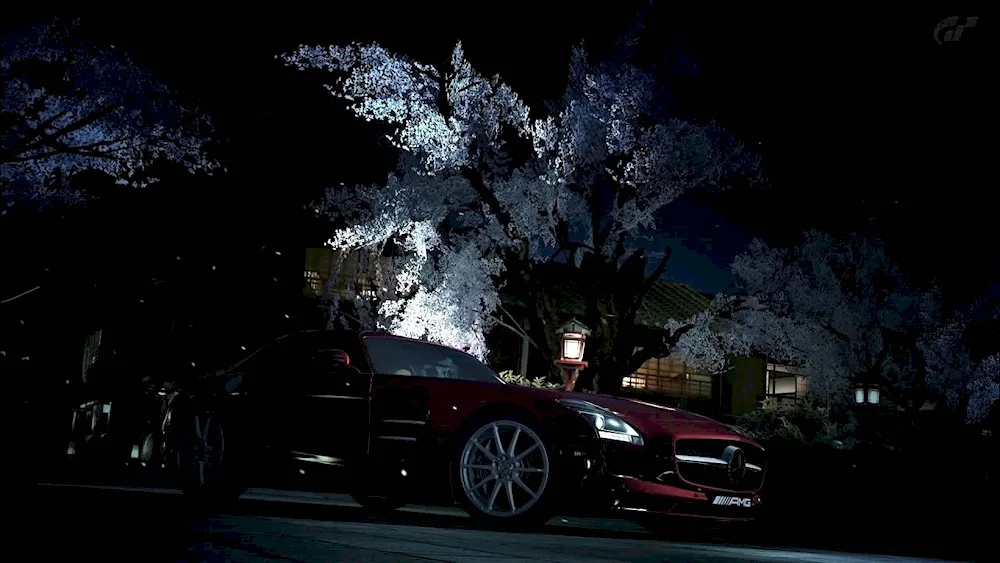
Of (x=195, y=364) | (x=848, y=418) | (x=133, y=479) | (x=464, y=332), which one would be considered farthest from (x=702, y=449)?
(x=195, y=364)

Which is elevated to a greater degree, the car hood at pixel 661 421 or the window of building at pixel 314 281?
the window of building at pixel 314 281

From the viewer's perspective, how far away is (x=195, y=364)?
30.4 metres

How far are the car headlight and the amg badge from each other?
843 mm

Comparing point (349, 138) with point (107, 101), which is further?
point (349, 138)

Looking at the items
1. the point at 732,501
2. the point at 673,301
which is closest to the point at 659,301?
the point at 673,301

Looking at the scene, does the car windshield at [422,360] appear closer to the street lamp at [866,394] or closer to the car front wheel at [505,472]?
the car front wheel at [505,472]

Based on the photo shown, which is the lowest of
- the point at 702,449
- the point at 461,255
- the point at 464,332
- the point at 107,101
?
the point at 702,449

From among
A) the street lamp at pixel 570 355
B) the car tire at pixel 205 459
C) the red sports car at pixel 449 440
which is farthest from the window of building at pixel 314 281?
the red sports car at pixel 449 440

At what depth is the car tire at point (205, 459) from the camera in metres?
8.03

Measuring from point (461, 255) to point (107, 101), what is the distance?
8483mm

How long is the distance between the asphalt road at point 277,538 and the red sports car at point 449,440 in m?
0.33

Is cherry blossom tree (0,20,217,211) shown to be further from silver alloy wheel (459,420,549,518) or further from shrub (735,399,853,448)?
silver alloy wheel (459,420,549,518)

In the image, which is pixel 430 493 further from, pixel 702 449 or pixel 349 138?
pixel 349 138

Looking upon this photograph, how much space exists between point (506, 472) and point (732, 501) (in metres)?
1.97
